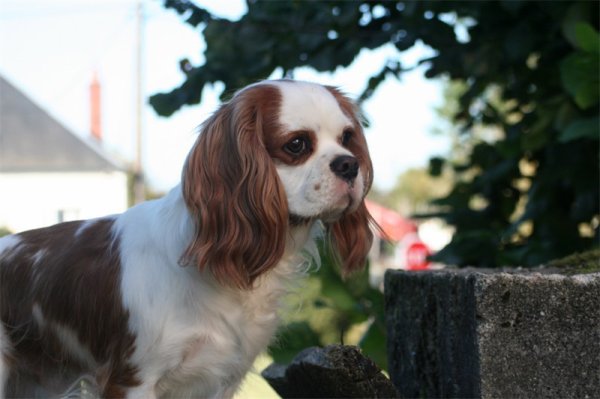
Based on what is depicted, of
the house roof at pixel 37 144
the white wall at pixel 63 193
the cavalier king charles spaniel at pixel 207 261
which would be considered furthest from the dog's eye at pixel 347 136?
the house roof at pixel 37 144

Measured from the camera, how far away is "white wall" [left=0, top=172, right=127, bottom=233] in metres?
34.9

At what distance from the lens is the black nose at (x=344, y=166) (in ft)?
9.21

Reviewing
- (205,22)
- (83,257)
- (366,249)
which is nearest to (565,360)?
(366,249)

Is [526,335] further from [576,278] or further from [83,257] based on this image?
[83,257]

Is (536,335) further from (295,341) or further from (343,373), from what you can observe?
(295,341)

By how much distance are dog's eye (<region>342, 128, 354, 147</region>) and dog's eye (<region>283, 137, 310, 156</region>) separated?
0.20 meters

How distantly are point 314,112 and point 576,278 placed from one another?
988mm

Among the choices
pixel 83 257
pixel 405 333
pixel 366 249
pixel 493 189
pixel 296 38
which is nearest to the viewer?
pixel 83 257

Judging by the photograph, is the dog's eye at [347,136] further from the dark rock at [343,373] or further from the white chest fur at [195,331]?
the dark rock at [343,373]

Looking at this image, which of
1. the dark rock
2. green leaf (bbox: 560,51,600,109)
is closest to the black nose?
the dark rock

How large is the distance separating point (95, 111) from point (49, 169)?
11.5 metres

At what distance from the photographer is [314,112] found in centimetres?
292

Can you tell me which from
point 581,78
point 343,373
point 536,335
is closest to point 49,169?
point 581,78

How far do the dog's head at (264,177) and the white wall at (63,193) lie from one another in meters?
32.2
